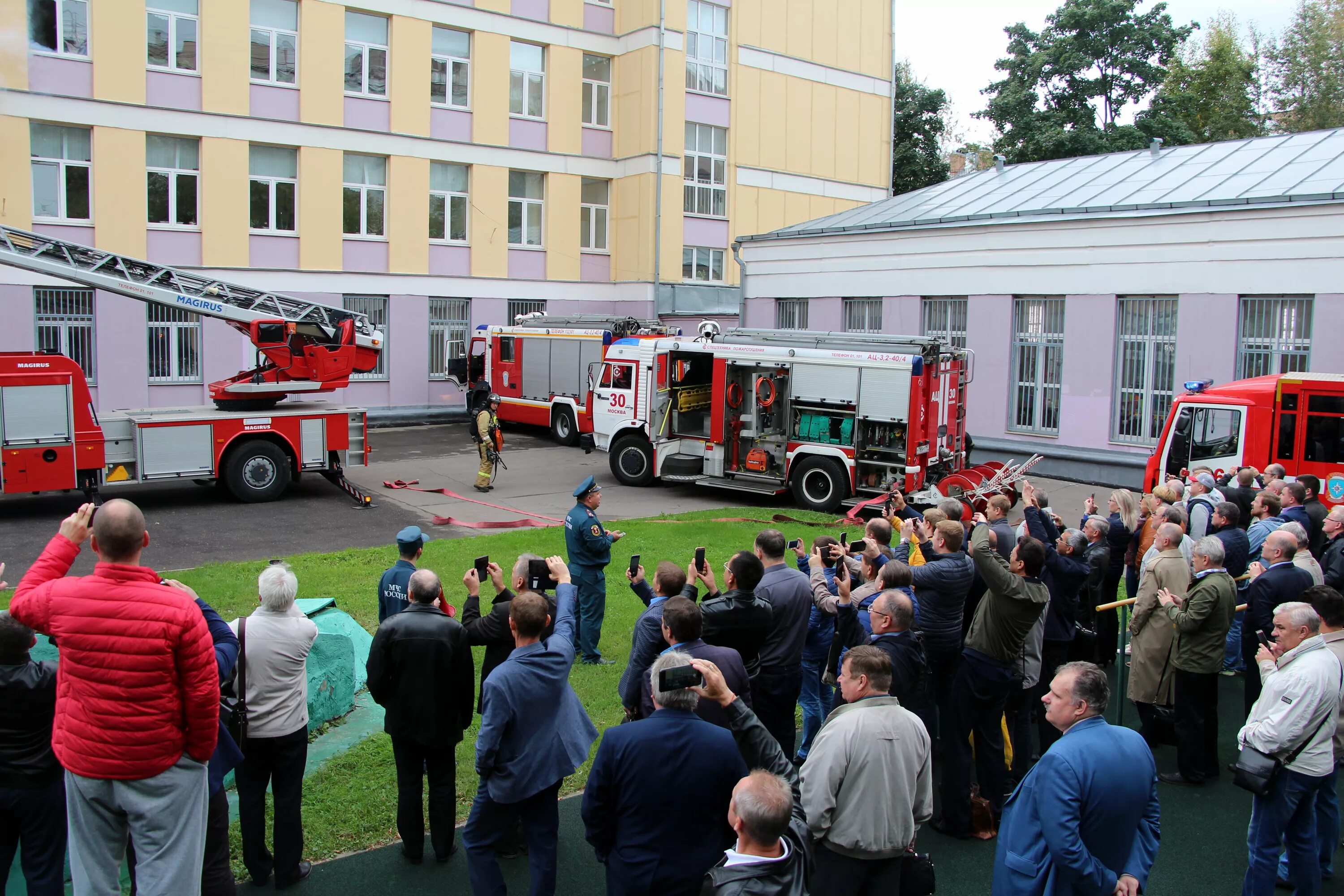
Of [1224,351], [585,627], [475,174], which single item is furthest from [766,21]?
[585,627]

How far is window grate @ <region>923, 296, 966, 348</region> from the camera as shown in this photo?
75.5 ft

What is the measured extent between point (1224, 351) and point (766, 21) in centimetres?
1985

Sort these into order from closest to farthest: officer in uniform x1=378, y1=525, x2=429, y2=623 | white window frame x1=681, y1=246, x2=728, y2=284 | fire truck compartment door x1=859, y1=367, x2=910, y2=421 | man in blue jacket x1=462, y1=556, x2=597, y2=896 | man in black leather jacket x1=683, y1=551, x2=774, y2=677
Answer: man in blue jacket x1=462, y1=556, x2=597, y2=896, man in black leather jacket x1=683, y1=551, x2=774, y2=677, officer in uniform x1=378, y1=525, x2=429, y2=623, fire truck compartment door x1=859, y1=367, x2=910, y2=421, white window frame x1=681, y1=246, x2=728, y2=284

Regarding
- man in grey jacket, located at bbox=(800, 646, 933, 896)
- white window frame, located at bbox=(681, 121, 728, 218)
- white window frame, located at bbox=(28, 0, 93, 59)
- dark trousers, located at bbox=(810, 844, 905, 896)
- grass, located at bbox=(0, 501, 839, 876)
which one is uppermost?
white window frame, located at bbox=(28, 0, 93, 59)

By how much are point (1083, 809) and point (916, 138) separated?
4747 cm

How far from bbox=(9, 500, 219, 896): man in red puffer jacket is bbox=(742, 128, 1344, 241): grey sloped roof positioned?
19228 millimetres

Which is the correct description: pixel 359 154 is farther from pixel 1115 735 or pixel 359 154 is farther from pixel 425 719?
pixel 1115 735

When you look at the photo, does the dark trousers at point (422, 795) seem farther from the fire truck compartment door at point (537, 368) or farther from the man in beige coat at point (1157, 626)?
the fire truck compartment door at point (537, 368)

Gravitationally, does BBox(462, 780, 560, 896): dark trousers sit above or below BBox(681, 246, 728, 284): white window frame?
below

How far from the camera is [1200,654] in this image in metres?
6.80

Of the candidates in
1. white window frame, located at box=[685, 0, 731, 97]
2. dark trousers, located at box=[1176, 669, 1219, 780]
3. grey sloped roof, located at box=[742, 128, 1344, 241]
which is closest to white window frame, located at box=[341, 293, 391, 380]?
grey sloped roof, located at box=[742, 128, 1344, 241]

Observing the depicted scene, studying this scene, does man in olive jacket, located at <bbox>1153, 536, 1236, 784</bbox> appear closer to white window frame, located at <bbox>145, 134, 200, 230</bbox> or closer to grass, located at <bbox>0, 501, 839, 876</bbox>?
grass, located at <bbox>0, 501, 839, 876</bbox>

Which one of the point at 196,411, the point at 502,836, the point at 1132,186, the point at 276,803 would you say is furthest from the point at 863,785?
the point at 1132,186

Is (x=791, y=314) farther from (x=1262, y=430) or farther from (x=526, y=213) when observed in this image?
(x=1262, y=430)
